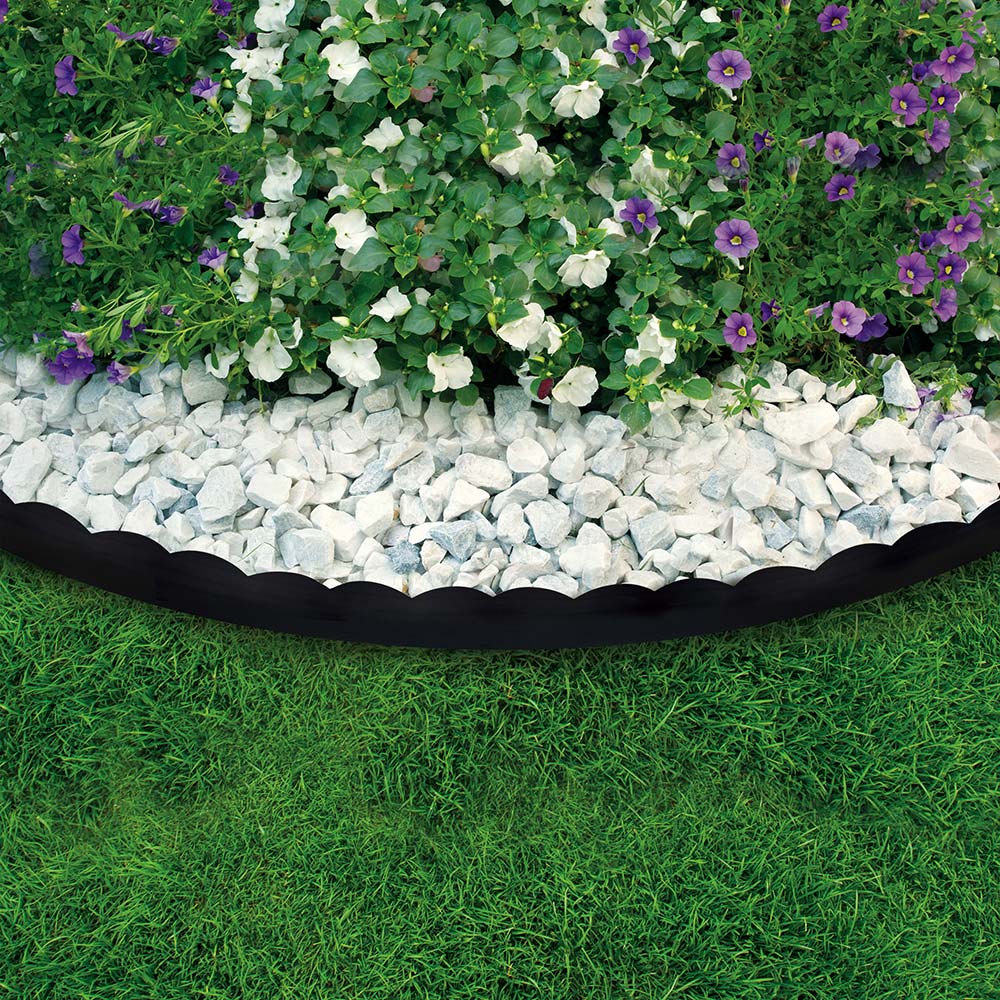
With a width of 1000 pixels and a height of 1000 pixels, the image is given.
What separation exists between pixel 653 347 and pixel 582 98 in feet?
1.64

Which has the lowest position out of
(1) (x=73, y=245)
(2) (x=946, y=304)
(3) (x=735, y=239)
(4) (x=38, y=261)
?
(4) (x=38, y=261)

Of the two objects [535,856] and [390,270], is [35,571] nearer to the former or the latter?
[390,270]

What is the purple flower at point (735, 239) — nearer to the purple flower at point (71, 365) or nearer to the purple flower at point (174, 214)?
the purple flower at point (174, 214)

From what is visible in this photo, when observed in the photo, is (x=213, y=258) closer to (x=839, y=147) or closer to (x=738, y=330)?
(x=738, y=330)

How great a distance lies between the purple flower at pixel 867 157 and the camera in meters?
2.47

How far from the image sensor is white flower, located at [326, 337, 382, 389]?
2.29 meters

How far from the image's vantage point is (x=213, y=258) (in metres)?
2.36

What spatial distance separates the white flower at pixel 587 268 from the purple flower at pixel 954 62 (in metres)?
0.81

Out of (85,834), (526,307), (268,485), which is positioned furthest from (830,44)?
(85,834)

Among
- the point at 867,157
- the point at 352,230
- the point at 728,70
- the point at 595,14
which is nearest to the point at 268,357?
the point at 352,230

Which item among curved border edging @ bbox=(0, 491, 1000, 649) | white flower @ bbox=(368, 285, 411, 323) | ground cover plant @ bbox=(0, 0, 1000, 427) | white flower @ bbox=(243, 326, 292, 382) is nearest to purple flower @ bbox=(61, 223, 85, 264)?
ground cover plant @ bbox=(0, 0, 1000, 427)

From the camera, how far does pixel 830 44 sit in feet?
8.36


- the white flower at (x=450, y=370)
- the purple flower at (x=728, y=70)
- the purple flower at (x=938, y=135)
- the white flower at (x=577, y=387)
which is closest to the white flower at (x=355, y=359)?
the white flower at (x=450, y=370)

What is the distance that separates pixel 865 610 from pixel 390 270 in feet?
3.77
